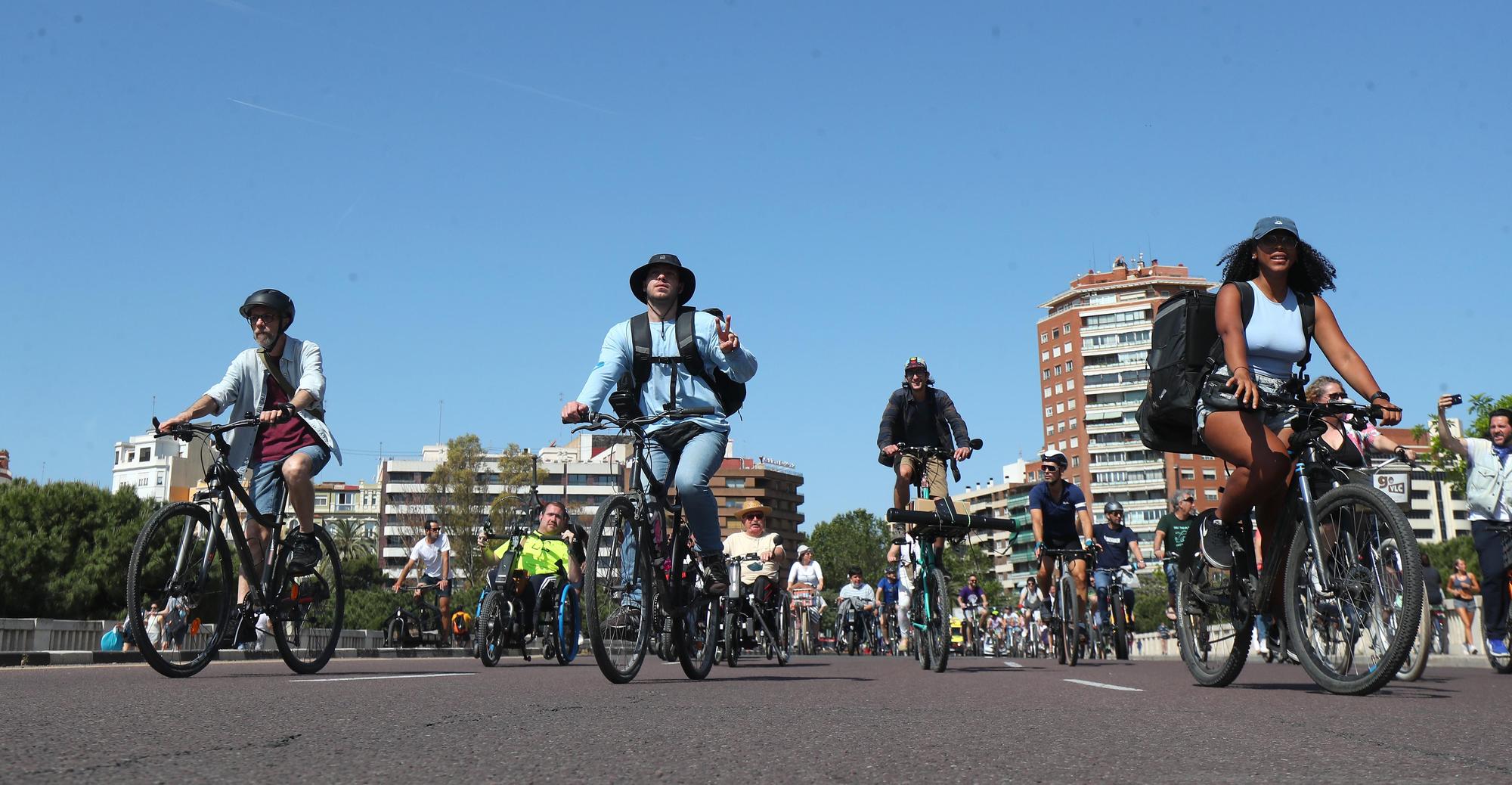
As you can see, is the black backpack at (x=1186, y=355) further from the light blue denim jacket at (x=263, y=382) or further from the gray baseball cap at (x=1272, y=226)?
the light blue denim jacket at (x=263, y=382)

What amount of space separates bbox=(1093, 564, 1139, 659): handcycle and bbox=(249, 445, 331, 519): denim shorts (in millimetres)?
7652

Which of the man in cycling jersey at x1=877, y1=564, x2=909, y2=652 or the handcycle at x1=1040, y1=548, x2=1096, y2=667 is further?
the man in cycling jersey at x1=877, y1=564, x2=909, y2=652

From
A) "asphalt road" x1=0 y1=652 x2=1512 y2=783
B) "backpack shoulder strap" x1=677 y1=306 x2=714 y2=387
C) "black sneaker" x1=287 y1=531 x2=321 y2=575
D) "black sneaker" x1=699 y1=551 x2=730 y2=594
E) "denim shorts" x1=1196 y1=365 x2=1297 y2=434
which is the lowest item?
"asphalt road" x1=0 y1=652 x2=1512 y2=783

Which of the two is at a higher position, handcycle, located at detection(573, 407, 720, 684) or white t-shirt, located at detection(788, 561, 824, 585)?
white t-shirt, located at detection(788, 561, 824, 585)

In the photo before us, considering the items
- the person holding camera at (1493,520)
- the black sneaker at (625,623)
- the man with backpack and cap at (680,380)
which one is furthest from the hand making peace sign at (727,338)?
the person holding camera at (1493,520)

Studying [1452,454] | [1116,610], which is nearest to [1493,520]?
[1116,610]

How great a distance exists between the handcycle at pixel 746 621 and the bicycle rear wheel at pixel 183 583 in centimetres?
260

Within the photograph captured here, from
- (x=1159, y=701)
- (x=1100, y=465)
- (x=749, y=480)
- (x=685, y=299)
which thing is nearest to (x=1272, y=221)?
(x=1159, y=701)

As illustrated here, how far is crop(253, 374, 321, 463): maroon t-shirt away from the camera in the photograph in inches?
321

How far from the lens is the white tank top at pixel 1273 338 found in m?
6.19

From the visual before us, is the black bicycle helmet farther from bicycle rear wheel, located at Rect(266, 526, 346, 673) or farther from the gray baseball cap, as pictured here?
the gray baseball cap

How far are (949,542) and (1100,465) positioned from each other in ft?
487

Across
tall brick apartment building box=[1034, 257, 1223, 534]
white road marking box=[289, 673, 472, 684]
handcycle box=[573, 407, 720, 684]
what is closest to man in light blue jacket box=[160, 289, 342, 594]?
white road marking box=[289, 673, 472, 684]

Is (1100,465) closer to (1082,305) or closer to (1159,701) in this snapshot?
(1082,305)
